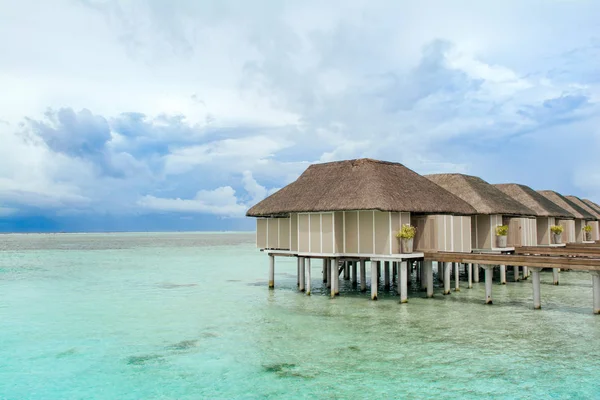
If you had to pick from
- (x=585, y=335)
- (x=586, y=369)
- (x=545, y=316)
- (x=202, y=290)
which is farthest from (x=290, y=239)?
(x=586, y=369)

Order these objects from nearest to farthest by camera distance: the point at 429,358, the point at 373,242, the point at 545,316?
the point at 429,358, the point at 545,316, the point at 373,242

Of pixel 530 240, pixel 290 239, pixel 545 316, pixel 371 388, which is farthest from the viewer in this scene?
pixel 530 240

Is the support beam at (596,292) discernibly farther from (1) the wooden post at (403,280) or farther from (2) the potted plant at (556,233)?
(2) the potted plant at (556,233)

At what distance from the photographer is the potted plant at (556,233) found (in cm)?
2983

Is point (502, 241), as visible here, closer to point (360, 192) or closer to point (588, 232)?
point (360, 192)

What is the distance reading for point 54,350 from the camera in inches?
515

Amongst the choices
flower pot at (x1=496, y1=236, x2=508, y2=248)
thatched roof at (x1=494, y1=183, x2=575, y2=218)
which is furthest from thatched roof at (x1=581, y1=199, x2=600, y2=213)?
flower pot at (x1=496, y1=236, x2=508, y2=248)

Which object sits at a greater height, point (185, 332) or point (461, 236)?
point (461, 236)

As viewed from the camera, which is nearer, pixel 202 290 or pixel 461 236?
pixel 461 236

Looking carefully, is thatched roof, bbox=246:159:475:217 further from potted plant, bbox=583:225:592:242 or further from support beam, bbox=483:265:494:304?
potted plant, bbox=583:225:592:242

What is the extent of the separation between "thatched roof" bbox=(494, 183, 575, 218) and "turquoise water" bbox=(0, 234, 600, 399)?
8202 millimetres

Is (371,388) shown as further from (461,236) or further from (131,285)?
(131,285)

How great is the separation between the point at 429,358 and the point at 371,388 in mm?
2356

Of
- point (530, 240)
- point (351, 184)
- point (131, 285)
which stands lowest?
Result: point (131, 285)
